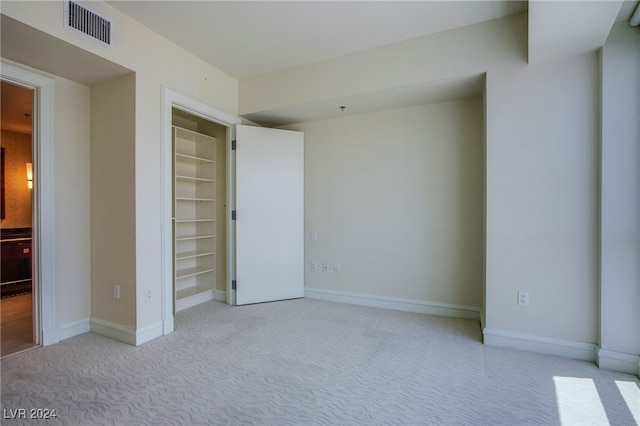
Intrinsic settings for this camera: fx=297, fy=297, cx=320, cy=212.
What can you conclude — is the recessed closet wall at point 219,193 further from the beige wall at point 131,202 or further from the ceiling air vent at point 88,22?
the ceiling air vent at point 88,22

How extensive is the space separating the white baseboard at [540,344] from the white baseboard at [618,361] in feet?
0.25

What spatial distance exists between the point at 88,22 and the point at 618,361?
15.1ft

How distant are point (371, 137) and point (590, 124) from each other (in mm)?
2025

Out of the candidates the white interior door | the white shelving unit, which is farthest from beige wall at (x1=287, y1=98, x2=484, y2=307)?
the white shelving unit

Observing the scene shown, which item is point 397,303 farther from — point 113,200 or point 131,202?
point 113,200

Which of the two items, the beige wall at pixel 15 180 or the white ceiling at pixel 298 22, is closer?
the white ceiling at pixel 298 22

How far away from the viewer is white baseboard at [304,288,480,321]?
3.22m

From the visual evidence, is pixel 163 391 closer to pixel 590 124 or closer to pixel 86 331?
pixel 86 331

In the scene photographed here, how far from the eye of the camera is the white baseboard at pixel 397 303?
3.22 m

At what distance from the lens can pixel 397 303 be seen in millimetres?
3525

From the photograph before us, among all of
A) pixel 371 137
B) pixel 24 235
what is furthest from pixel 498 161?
pixel 24 235

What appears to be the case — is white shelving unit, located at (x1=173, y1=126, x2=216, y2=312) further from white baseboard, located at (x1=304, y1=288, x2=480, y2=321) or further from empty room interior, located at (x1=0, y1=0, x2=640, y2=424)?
white baseboard, located at (x1=304, y1=288, x2=480, y2=321)

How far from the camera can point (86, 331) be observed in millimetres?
2840

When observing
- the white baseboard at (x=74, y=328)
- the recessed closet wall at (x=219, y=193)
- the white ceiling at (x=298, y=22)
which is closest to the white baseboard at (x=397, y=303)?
the recessed closet wall at (x=219, y=193)
